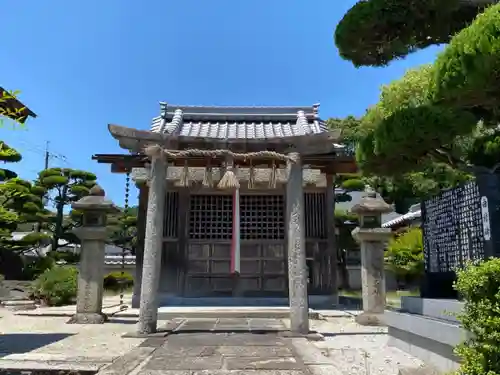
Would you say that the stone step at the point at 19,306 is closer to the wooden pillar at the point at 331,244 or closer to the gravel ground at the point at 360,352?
the gravel ground at the point at 360,352

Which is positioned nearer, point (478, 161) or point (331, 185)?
point (478, 161)

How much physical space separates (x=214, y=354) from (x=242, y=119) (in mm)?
11787

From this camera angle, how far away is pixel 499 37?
379cm

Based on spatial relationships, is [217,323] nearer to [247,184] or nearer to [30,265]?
[247,184]

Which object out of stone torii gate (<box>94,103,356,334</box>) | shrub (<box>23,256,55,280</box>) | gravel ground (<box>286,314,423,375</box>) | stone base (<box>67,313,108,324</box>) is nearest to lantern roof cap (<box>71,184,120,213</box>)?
stone torii gate (<box>94,103,356,334</box>)

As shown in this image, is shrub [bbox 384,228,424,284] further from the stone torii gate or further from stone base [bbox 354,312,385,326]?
stone base [bbox 354,312,385,326]

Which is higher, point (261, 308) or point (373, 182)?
point (373, 182)

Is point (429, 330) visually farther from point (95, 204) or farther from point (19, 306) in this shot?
point (19, 306)

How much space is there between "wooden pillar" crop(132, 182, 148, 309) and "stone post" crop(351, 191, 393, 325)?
7078mm

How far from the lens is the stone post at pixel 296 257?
26.8 feet

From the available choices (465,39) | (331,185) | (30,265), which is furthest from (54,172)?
(465,39)

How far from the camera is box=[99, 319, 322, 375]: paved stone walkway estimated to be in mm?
5204

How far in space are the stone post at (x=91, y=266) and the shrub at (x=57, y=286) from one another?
17.7ft

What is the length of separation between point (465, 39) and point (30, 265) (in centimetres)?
2163
